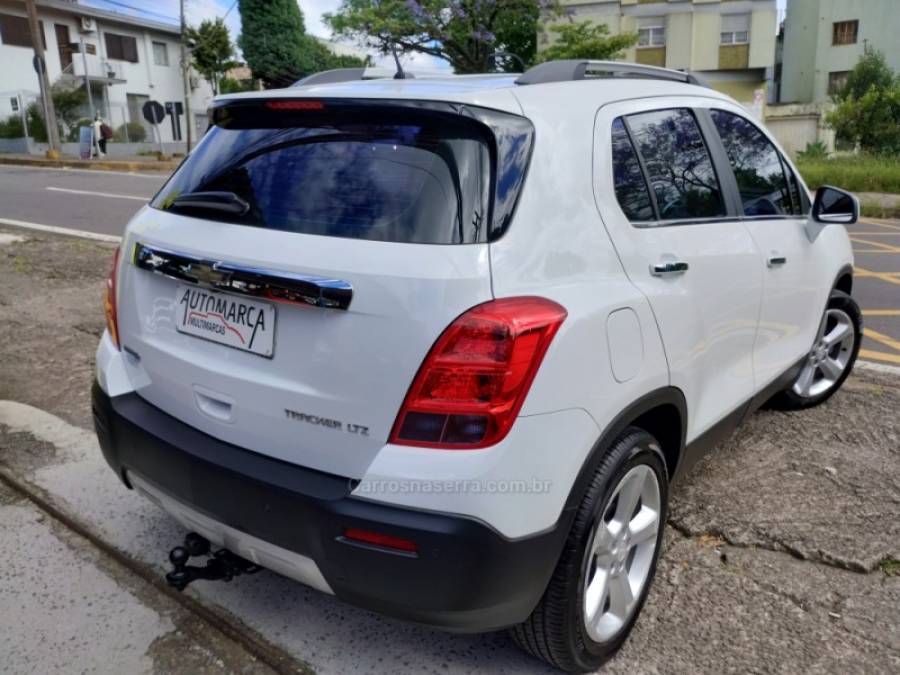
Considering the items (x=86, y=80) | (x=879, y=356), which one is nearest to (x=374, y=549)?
(x=879, y=356)

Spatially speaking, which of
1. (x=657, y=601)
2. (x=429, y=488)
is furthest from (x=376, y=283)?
(x=657, y=601)

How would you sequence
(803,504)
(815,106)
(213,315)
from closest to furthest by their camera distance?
(213,315), (803,504), (815,106)

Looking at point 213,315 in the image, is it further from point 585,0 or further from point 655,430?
point 585,0

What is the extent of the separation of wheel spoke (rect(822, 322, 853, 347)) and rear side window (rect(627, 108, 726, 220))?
1.74 meters

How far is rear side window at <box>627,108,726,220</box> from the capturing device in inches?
96.9

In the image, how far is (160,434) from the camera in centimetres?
223

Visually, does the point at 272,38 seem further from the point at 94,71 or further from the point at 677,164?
the point at 677,164

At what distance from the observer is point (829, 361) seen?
4164 mm

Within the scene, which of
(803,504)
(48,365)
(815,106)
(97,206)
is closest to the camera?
(803,504)

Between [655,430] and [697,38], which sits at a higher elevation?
[697,38]

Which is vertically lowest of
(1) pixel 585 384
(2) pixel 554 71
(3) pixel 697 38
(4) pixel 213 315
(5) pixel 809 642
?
(5) pixel 809 642

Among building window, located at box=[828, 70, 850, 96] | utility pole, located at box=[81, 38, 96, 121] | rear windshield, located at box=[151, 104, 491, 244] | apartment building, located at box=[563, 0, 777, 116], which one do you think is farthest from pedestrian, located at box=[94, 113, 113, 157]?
building window, located at box=[828, 70, 850, 96]

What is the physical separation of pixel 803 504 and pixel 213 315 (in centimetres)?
246

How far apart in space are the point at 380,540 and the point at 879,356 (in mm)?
4530
